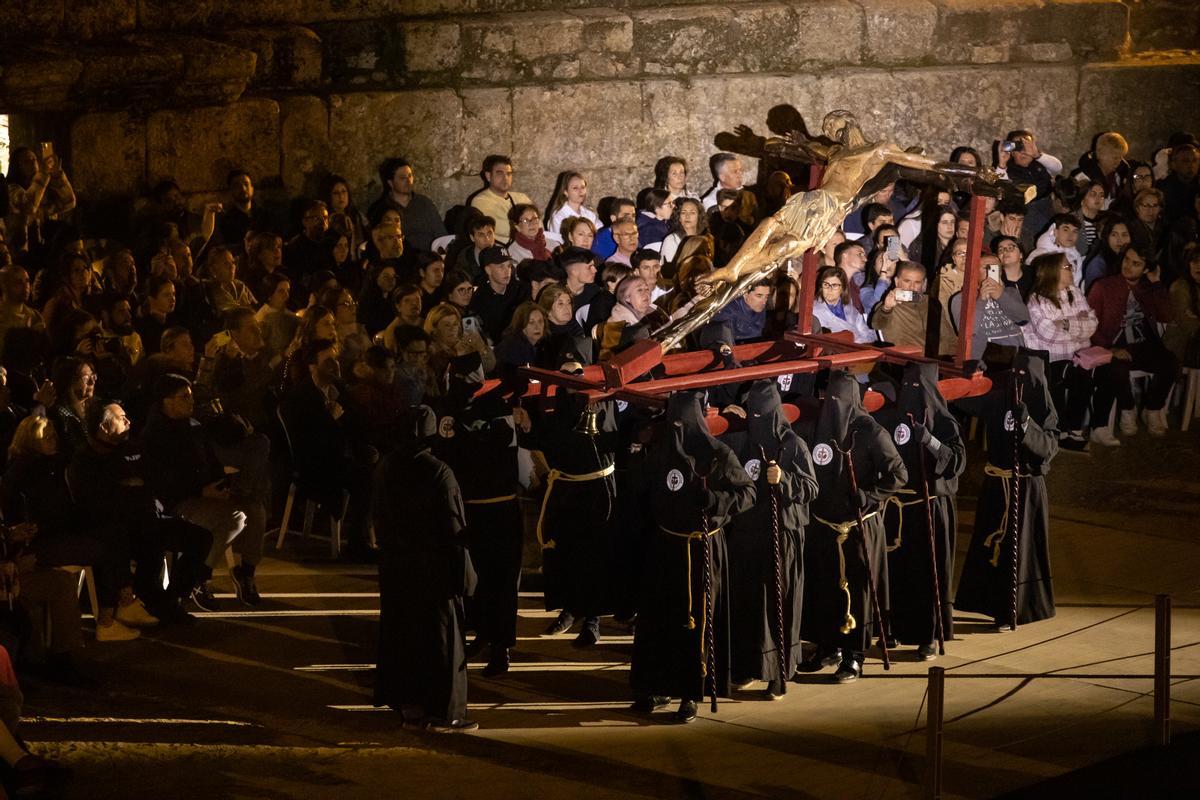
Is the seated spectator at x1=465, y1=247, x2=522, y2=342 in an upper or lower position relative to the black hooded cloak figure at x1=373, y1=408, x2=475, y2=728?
upper

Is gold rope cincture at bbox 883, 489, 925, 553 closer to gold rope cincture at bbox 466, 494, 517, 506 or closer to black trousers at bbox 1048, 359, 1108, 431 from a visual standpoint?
gold rope cincture at bbox 466, 494, 517, 506

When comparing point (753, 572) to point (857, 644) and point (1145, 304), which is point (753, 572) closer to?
point (857, 644)

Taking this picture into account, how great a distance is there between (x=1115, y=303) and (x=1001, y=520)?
4134mm

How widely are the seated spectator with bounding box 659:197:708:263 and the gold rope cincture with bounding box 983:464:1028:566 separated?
4.24m

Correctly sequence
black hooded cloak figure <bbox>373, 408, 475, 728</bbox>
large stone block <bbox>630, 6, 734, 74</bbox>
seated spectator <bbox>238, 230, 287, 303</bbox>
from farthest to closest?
1. large stone block <bbox>630, 6, 734, 74</bbox>
2. seated spectator <bbox>238, 230, 287, 303</bbox>
3. black hooded cloak figure <bbox>373, 408, 475, 728</bbox>

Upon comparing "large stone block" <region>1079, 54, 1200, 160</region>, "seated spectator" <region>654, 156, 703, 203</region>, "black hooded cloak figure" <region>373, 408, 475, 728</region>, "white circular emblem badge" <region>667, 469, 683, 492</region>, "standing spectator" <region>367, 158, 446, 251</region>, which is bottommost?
"black hooded cloak figure" <region>373, 408, 475, 728</region>

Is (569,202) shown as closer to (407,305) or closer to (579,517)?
(407,305)

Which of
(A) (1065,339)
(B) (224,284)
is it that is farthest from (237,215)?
(A) (1065,339)

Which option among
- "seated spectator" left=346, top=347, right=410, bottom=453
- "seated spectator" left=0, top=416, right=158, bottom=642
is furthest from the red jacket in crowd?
"seated spectator" left=0, top=416, right=158, bottom=642

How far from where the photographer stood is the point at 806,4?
1619 cm

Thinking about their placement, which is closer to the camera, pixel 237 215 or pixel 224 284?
pixel 224 284

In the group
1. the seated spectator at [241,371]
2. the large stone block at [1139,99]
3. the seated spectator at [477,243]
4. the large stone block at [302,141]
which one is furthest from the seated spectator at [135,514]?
the large stone block at [1139,99]

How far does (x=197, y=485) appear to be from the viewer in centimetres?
1077

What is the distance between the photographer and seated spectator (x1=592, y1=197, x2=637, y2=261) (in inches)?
555
